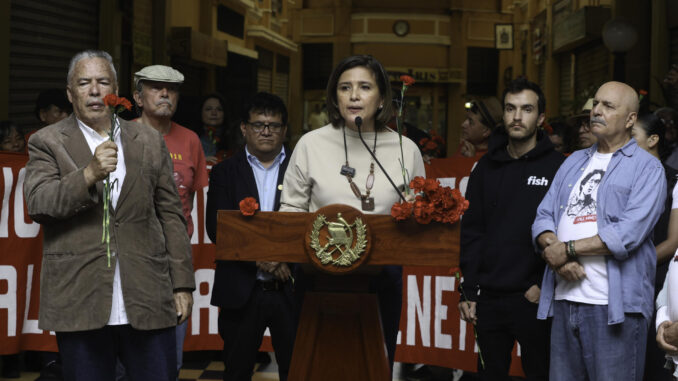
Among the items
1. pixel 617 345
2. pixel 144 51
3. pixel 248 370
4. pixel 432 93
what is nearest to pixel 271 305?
pixel 248 370

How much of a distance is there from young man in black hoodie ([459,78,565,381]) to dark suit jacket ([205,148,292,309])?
0.97m

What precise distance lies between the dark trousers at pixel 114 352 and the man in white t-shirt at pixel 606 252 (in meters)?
1.62

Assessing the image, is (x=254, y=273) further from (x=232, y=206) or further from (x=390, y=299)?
(x=390, y=299)

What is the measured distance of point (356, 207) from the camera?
10.1 ft

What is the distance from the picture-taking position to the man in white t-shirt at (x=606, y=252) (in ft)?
11.4

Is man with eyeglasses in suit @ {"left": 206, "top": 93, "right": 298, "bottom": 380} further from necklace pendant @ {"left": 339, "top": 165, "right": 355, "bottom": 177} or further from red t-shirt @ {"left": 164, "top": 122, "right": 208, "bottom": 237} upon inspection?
necklace pendant @ {"left": 339, "top": 165, "right": 355, "bottom": 177}

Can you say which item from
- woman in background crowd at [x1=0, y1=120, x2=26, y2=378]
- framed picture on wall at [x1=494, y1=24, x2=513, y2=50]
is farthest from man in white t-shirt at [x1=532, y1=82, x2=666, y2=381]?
framed picture on wall at [x1=494, y1=24, x2=513, y2=50]

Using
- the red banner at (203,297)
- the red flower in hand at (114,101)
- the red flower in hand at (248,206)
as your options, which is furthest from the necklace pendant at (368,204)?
the red banner at (203,297)

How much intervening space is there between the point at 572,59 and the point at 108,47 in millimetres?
10588

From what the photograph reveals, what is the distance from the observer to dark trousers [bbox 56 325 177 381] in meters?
3.06

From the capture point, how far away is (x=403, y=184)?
3168 mm

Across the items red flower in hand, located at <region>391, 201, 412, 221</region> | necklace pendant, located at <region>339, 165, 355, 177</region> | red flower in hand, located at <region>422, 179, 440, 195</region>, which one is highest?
necklace pendant, located at <region>339, 165, 355, 177</region>

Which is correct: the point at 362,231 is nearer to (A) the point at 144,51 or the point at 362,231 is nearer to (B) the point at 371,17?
(A) the point at 144,51

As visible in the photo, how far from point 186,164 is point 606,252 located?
2266 millimetres
